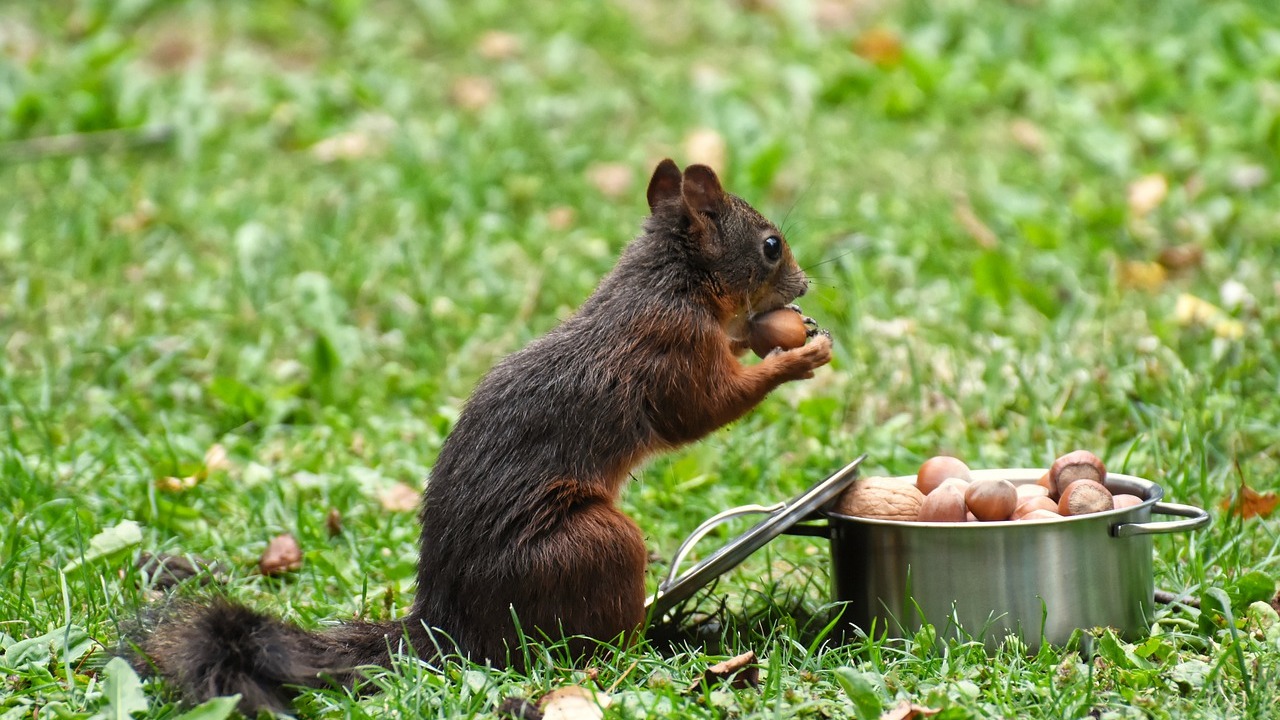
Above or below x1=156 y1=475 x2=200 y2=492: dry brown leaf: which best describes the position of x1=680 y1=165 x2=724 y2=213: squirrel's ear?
above

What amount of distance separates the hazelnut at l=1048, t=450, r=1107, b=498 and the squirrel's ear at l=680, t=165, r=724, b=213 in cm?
93

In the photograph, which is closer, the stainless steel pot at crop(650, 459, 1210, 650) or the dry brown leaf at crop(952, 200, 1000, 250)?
the stainless steel pot at crop(650, 459, 1210, 650)

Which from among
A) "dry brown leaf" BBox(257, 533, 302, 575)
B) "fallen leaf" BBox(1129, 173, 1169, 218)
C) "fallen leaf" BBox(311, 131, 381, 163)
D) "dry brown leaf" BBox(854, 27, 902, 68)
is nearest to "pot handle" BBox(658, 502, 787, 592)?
"dry brown leaf" BBox(257, 533, 302, 575)

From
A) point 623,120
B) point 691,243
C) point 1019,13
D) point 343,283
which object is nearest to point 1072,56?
point 1019,13

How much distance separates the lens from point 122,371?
4.83 m

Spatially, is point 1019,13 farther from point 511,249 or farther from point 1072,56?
point 511,249

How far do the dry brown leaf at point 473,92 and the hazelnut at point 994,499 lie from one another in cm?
451

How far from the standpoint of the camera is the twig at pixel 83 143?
256 inches

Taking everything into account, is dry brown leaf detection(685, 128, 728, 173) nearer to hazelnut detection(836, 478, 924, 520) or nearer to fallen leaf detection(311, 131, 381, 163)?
fallen leaf detection(311, 131, 381, 163)

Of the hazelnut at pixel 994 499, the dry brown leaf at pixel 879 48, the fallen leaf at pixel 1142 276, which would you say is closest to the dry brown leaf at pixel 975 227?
the fallen leaf at pixel 1142 276

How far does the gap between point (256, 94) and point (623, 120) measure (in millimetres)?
1794

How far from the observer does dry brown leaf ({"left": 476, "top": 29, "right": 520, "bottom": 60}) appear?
746 centimetres

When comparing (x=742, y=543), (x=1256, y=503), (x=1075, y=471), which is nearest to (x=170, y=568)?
(x=742, y=543)

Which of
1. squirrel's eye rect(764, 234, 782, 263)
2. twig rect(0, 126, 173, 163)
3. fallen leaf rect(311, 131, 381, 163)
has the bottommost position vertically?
squirrel's eye rect(764, 234, 782, 263)
